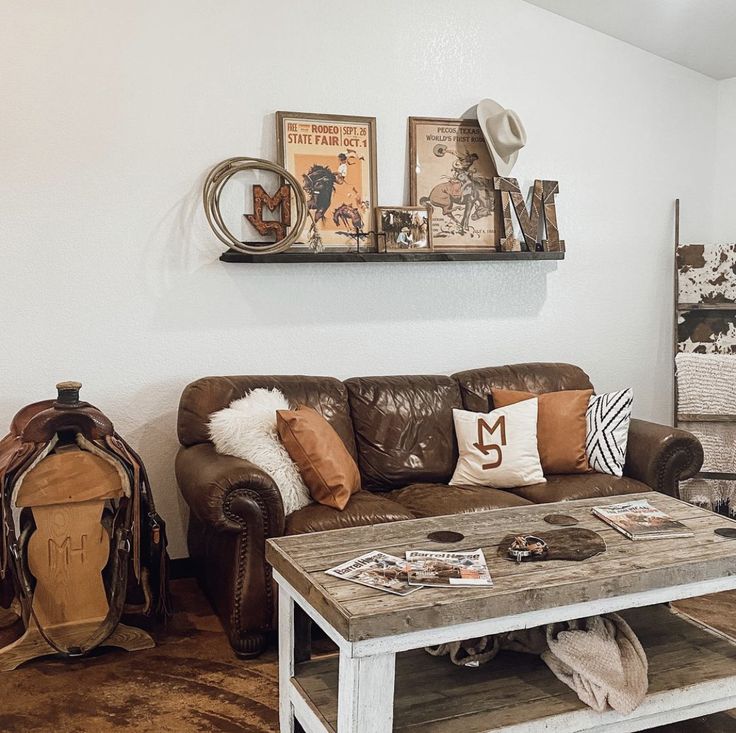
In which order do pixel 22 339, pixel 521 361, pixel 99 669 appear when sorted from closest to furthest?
pixel 99 669
pixel 22 339
pixel 521 361

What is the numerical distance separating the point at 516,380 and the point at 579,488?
659mm

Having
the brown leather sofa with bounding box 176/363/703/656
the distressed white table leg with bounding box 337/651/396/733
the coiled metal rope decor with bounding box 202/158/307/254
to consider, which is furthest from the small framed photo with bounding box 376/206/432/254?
the distressed white table leg with bounding box 337/651/396/733

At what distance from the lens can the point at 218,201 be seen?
11.9ft

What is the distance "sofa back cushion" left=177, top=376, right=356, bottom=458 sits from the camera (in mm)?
3461

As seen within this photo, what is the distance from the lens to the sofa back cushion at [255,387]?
11.4 feet

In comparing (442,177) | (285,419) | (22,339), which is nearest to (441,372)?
(442,177)

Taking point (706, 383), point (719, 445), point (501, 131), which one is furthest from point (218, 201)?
point (719, 445)

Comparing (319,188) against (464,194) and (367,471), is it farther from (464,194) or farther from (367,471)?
(367,471)

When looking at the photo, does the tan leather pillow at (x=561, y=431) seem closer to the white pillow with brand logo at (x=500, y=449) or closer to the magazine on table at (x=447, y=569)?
the white pillow with brand logo at (x=500, y=449)

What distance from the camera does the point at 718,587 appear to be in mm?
2412

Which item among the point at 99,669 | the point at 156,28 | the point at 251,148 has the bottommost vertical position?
the point at 99,669

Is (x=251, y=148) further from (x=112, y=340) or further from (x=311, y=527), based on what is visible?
(x=311, y=527)

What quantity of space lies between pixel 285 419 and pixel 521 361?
1575 millimetres

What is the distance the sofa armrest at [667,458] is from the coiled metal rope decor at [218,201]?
1.72m
